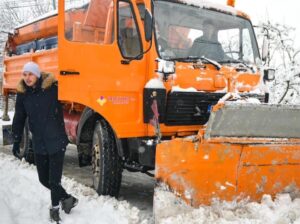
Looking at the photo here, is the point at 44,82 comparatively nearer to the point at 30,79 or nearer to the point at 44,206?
the point at 30,79

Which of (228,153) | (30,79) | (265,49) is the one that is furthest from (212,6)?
(30,79)

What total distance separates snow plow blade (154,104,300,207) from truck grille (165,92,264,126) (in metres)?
0.81

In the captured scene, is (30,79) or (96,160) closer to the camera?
(30,79)

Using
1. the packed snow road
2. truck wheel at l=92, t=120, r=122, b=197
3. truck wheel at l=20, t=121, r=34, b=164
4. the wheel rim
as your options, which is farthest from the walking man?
truck wheel at l=20, t=121, r=34, b=164


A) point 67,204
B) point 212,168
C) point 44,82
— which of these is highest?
point 44,82

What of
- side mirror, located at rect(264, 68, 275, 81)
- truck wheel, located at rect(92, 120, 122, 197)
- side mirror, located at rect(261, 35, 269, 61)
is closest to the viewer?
truck wheel, located at rect(92, 120, 122, 197)

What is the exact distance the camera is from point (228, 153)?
4.35 m

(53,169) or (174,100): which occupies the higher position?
(174,100)

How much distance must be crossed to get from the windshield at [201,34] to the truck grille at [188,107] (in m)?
0.47

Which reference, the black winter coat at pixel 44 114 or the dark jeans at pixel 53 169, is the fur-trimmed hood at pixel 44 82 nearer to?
the black winter coat at pixel 44 114

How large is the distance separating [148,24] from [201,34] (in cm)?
101

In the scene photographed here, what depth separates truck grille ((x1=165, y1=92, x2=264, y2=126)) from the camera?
516 cm

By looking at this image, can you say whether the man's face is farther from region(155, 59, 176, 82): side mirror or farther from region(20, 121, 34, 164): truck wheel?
region(20, 121, 34, 164): truck wheel

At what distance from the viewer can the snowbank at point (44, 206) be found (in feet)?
14.8
